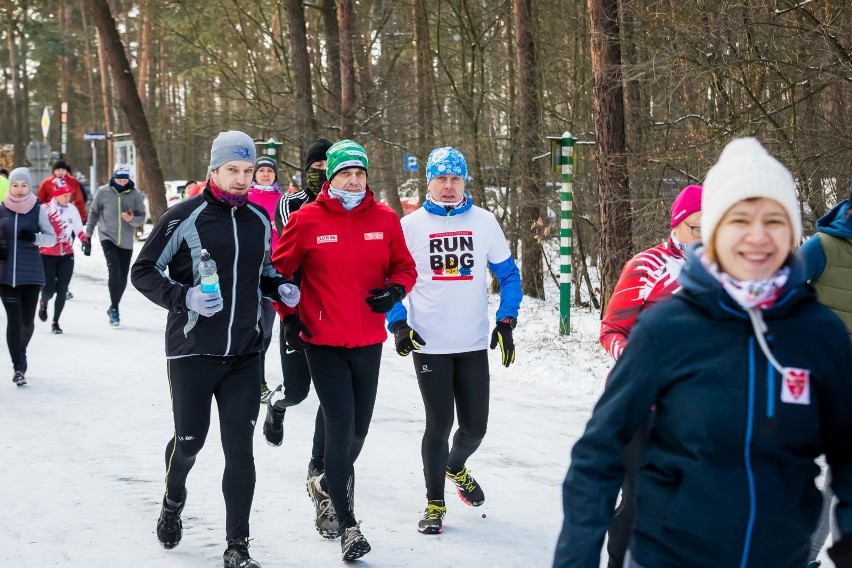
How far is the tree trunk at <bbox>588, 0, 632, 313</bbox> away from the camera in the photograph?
13.0 metres

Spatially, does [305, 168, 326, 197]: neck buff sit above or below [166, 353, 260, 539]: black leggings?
above

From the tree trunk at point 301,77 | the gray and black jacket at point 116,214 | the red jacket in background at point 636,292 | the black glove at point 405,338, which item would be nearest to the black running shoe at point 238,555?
the black glove at point 405,338

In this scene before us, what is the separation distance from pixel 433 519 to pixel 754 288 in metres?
4.00

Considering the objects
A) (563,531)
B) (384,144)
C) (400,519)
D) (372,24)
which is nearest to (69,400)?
(400,519)

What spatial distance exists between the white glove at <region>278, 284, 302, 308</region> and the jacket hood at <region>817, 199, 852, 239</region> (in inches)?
96.8

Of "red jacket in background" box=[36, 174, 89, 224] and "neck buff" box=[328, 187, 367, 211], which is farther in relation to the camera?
"red jacket in background" box=[36, 174, 89, 224]

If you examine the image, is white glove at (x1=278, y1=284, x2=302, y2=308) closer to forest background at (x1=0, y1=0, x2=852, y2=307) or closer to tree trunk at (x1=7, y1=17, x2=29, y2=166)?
forest background at (x1=0, y1=0, x2=852, y2=307)

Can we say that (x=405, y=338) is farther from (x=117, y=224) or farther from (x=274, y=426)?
(x=117, y=224)

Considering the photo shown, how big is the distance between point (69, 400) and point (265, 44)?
23.6 meters

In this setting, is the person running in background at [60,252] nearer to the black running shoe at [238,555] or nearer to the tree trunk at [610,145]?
the tree trunk at [610,145]

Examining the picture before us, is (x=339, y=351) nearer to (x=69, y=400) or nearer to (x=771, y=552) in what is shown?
(x=771, y=552)

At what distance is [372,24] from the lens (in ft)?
79.6

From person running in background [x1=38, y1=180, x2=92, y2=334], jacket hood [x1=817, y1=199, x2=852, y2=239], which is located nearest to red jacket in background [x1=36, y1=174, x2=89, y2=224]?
person running in background [x1=38, y1=180, x2=92, y2=334]

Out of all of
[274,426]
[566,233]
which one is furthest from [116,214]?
[274,426]
